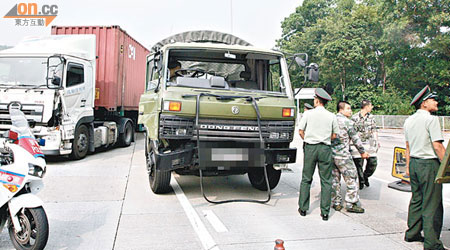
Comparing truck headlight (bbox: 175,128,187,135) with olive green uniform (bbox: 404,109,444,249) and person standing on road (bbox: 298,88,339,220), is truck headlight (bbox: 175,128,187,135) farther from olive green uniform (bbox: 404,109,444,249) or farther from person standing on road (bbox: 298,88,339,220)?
olive green uniform (bbox: 404,109,444,249)

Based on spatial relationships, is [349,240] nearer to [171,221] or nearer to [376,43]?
[171,221]

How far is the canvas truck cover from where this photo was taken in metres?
7.20

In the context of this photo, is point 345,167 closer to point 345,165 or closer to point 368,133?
point 345,165

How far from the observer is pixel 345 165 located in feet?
17.5

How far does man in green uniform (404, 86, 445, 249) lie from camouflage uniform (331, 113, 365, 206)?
43.8 inches

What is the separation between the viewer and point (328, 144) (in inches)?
199

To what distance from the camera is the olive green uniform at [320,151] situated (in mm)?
5035

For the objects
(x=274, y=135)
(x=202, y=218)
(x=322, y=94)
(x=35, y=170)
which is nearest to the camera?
(x=35, y=170)

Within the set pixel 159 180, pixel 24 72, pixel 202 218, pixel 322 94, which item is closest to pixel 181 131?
pixel 159 180

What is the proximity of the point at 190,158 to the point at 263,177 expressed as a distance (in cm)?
172

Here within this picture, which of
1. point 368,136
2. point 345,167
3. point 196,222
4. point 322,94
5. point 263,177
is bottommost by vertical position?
point 196,222

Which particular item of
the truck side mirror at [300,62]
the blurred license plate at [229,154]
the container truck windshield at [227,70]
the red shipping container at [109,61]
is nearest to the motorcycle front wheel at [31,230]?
the blurred license plate at [229,154]

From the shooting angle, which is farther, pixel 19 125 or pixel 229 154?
pixel 229 154

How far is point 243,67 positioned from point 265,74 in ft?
1.39
